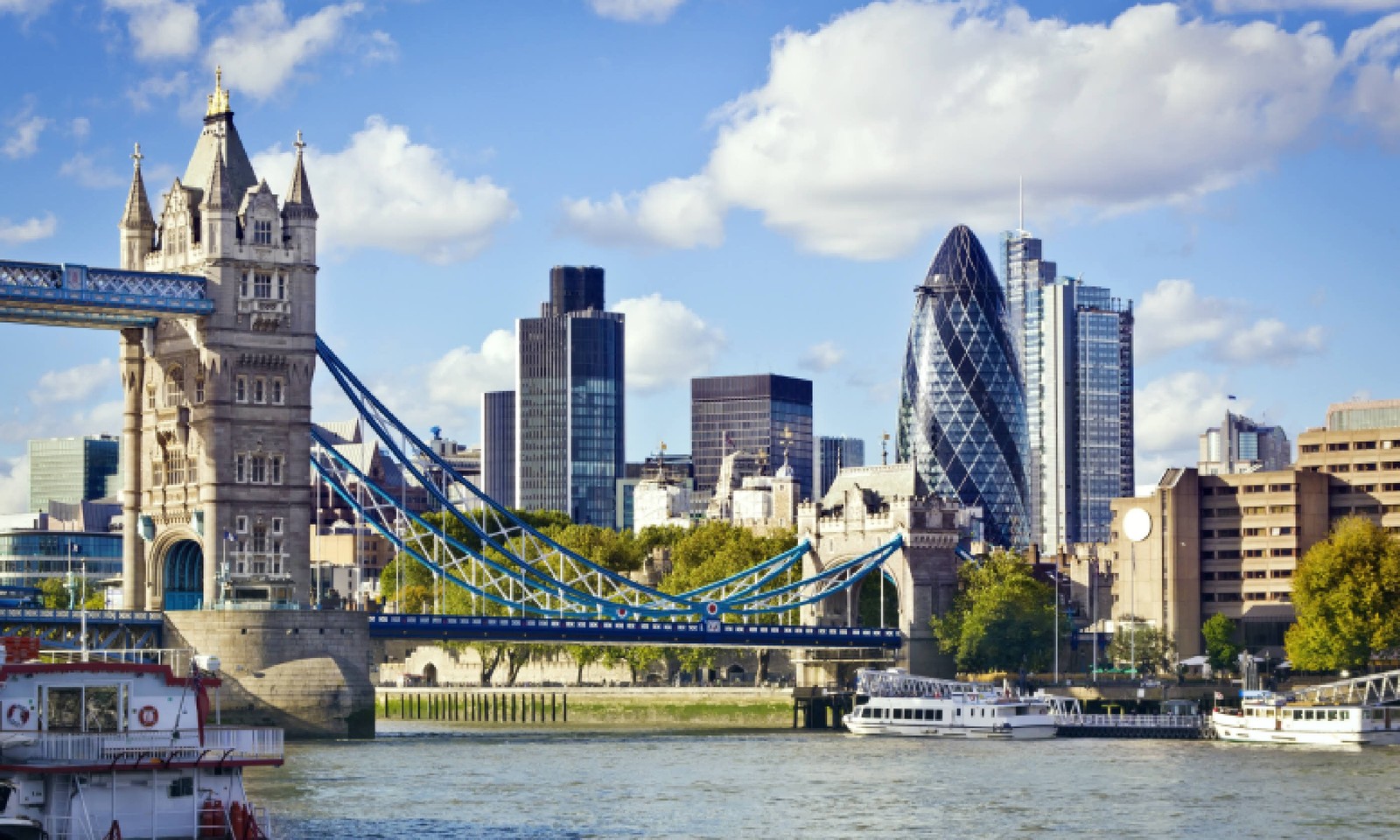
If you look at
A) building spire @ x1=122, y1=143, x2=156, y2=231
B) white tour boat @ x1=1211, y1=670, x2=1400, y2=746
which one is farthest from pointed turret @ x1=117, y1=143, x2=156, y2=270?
white tour boat @ x1=1211, y1=670, x2=1400, y2=746

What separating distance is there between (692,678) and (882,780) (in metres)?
A: 78.4

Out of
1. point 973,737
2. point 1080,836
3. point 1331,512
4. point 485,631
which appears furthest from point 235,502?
point 1331,512

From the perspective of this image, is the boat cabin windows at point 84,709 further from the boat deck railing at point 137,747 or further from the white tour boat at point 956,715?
the white tour boat at point 956,715

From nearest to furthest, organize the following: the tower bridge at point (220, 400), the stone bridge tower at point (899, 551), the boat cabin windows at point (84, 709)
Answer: the boat cabin windows at point (84, 709), the tower bridge at point (220, 400), the stone bridge tower at point (899, 551)

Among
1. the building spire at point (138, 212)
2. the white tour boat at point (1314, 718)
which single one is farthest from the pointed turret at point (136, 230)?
the white tour boat at point (1314, 718)

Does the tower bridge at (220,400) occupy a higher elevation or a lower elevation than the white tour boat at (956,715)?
higher

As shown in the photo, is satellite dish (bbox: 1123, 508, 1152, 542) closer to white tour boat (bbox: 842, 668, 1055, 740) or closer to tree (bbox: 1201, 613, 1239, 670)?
tree (bbox: 1201, 613, 1239, 670)

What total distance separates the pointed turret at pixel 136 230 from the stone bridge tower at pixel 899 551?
47.5m

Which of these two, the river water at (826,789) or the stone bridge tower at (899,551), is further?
the stone bridge tower at (899,551)

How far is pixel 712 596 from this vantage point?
552 ft

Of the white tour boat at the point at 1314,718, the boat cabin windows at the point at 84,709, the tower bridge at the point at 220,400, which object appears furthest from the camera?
the tower bridge at the point at 220,400

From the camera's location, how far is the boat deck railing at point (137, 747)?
176 feet

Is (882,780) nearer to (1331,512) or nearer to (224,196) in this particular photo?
(224,196)

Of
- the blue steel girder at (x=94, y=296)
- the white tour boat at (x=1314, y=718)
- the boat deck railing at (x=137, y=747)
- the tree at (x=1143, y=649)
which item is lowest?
the white tour boat at (x=1314, y=718)
